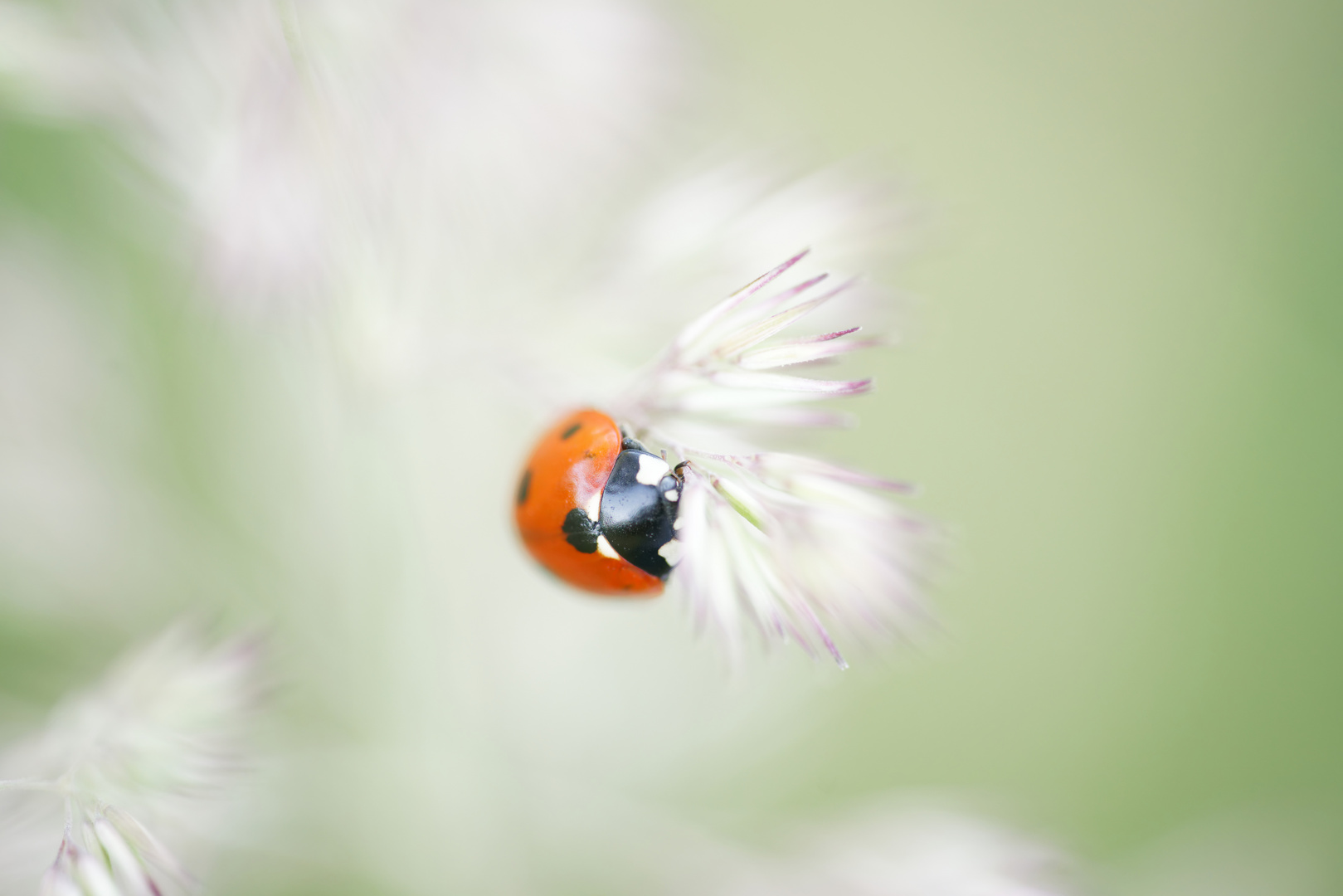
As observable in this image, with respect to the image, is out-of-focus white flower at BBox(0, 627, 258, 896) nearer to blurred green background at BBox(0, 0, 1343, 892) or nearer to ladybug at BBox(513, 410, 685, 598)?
ladybug at BBox(513, 410, 685, 598)

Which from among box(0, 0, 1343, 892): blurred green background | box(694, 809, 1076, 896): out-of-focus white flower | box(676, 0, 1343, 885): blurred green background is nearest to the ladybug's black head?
box(694, 809, 1076, 896): out-of-focus white flower

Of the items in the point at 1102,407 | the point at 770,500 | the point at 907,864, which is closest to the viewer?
the point at 770,500

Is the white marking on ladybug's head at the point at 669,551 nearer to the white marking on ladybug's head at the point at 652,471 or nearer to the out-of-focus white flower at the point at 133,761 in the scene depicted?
the white marking on ladybug's head at the point at 652,471

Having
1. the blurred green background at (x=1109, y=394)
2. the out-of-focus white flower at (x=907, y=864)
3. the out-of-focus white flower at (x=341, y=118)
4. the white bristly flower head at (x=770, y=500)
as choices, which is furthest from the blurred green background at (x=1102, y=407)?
the white bristly flower head at (x=770, y=500)

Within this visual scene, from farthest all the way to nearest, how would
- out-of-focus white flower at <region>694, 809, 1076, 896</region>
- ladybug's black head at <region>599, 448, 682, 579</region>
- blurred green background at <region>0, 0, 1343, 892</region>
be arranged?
1. blurred green background at <region>0, 0, 1343, 892</region>
2. out-of-focus white flower at <region>694, 809, 1076, 896</region>
3. ladybug's black head at <region>599, 448, 682, 579</region>

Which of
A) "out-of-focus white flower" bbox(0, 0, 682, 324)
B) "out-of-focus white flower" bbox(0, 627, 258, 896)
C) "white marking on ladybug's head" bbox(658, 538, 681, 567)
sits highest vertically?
"out-of-focus white flower" bbox(0, 0, 682, 324)

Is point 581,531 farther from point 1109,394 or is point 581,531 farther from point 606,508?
point 1109,394

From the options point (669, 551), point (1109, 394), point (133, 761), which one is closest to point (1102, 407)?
point (1109, 394)

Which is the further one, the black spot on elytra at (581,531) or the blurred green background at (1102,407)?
the blurred green background at (1102,407)
